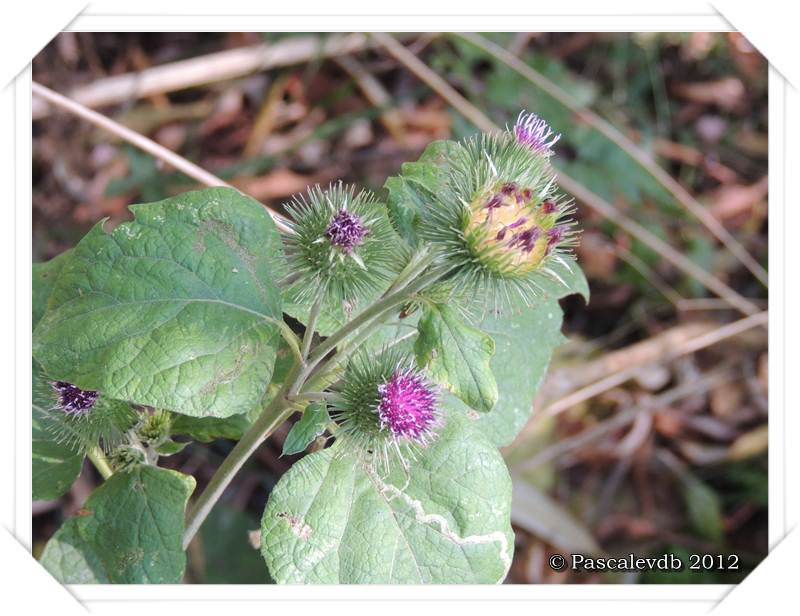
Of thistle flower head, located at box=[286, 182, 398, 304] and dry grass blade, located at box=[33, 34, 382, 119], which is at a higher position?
dry grass blade, located at box=[33, 34, 382, 119]

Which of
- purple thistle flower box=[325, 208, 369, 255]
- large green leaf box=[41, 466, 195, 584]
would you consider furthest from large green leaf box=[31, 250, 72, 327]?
purple thistle flower box=[325, 208, 369, 255]

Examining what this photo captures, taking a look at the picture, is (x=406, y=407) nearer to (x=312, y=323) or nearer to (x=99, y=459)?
(x=312, y=323)

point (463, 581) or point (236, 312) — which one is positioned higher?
point (236, 312)

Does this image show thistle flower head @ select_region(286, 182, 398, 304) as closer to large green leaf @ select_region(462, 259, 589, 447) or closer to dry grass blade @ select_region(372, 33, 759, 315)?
large green leaf @ select_region(462, 259, 589, 447)
